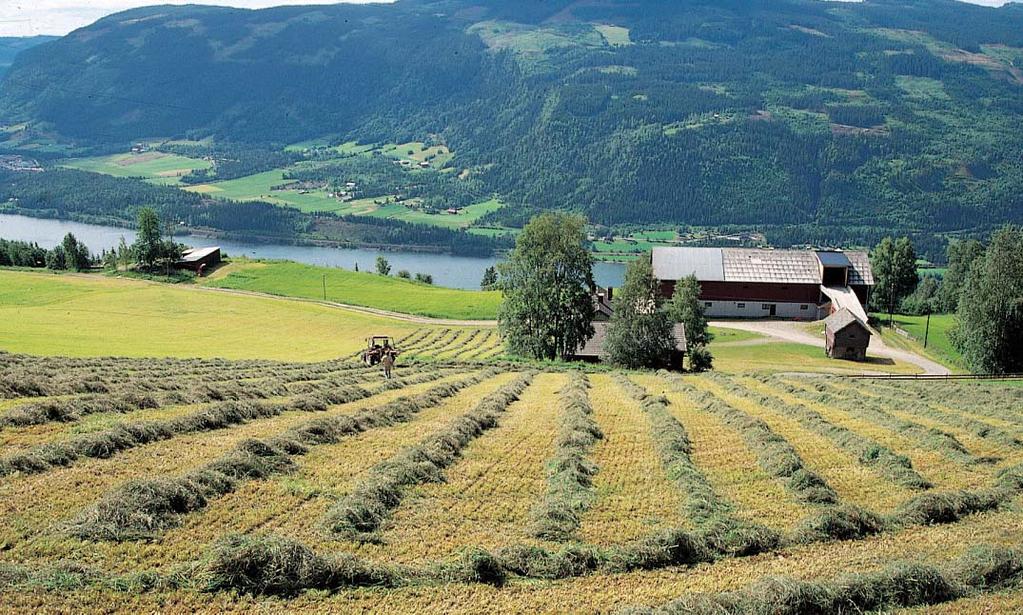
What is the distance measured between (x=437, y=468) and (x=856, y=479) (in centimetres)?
1163

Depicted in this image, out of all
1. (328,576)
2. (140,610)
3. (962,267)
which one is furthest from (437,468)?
(962,267)

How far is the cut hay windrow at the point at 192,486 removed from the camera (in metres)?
13.7

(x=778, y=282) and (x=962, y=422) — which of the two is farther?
(x=778, y=282)

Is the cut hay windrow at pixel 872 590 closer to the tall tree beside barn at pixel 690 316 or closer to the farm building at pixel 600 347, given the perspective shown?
the farm building at pixel 600 347

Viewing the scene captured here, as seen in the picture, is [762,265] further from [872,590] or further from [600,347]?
[872,590]

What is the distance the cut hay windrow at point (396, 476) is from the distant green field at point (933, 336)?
64.6m

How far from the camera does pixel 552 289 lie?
63.8 m

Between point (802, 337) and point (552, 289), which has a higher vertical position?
point (552, 289)

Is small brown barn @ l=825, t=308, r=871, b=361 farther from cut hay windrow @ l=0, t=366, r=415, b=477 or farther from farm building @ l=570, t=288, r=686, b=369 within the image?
cut hay windrow @ l=0, t=366, r=415, b=477

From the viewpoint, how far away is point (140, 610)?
11547 mm

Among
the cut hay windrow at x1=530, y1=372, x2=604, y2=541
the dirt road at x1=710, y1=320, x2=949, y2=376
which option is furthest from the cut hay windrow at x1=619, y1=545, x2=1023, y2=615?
the dirt road at x1=710, y1=320, x2=949, y2=376

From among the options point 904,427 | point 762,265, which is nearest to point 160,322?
point 762,265

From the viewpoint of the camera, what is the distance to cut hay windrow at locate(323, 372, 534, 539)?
50.1 ft

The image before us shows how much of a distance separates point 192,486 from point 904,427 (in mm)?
24416
